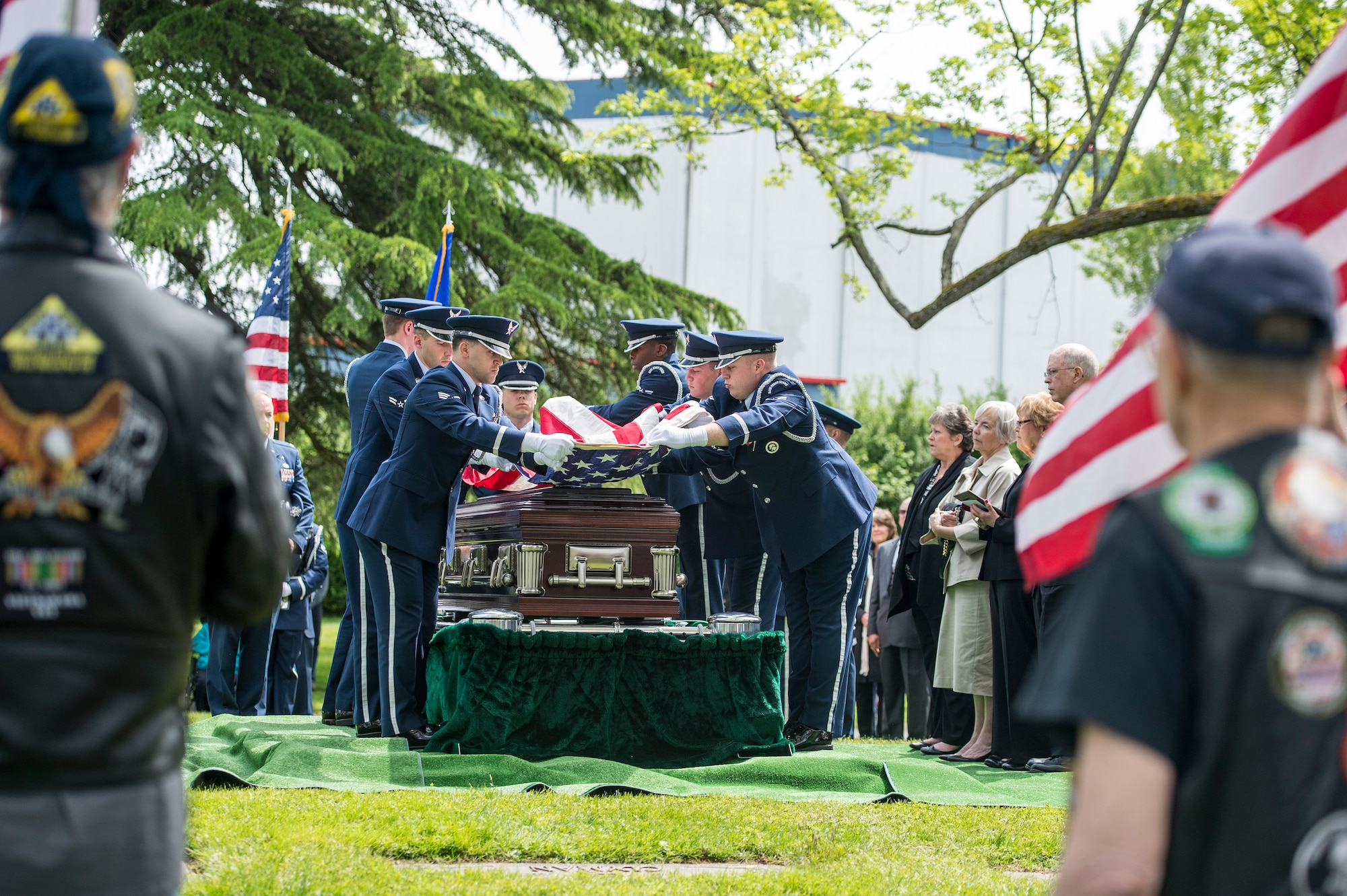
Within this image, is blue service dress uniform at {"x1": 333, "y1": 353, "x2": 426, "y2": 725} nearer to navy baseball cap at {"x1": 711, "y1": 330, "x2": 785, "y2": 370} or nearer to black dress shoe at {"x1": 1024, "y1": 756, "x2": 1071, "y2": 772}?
navy baseball cap at {"x1": 711, "y1": 330, "x2": 785, "y2": 370}

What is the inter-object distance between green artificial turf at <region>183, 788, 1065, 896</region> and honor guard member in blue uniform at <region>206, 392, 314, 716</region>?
3373mm

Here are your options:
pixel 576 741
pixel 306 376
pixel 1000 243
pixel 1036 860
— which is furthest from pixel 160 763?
pixel 1000 243

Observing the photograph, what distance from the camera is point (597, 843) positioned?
4438 mm

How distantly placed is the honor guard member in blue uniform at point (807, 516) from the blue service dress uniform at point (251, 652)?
304 cm

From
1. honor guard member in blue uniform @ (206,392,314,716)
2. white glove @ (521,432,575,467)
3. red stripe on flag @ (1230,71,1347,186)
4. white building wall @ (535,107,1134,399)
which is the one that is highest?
white building wall @ (535,107,1134,399)

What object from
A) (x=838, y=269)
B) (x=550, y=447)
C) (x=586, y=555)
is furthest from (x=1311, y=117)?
(x=838, y=269)

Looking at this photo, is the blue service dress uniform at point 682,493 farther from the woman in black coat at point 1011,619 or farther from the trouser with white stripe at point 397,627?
the woman in black coat at point 1011,619

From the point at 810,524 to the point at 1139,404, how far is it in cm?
409

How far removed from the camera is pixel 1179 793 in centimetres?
155

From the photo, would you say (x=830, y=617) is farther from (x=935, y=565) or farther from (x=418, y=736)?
(x=418, y=736)

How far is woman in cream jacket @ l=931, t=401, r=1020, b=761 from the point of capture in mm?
6867

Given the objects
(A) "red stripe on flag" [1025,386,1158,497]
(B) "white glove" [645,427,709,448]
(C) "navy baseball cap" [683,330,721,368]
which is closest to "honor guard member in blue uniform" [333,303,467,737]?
(B) "white glove" [645,427,709,448]

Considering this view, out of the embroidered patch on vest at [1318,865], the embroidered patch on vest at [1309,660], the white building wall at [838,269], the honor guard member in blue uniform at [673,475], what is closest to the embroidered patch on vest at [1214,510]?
the embroidered patch on vest at [1309,660]

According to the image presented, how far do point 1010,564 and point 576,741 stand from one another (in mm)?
2289
